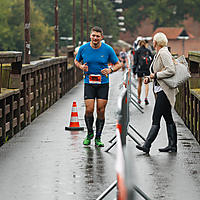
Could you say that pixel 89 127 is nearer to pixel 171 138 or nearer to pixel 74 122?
pixel 171 138

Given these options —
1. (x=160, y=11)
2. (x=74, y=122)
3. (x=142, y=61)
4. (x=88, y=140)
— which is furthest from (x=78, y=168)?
(x=160, y=11)

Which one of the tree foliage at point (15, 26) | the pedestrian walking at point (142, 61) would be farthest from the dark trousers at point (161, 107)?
the tree foliage at point (15, 26)

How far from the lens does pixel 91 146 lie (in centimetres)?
1121

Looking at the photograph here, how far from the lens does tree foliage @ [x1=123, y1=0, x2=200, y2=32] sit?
128375 mm

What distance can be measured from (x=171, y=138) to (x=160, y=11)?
11910 cm

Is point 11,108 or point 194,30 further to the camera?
point 194,30

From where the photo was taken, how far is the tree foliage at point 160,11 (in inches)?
5054

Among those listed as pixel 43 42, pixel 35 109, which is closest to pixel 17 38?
pixel 43 42

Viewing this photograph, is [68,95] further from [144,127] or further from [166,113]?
[166,113]

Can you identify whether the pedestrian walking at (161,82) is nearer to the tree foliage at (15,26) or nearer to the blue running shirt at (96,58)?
the blue running shirt at (96,58)

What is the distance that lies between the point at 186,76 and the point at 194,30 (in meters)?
130

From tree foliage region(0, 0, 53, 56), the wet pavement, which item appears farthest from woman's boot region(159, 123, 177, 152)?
tree foliage region(0, 0, 53, 56)

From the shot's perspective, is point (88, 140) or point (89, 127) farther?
point (88, 140)

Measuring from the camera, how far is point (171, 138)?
1064cm
